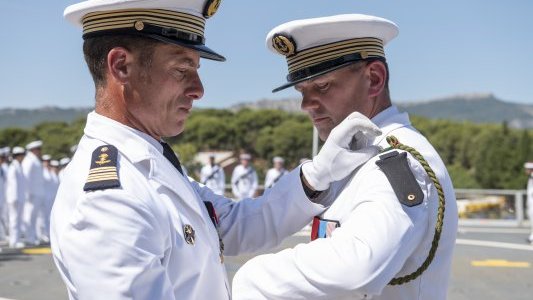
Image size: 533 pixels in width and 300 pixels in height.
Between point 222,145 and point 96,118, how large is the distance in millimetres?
66335

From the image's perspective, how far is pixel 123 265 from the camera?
5.33 feet

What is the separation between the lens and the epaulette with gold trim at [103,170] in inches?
68.4

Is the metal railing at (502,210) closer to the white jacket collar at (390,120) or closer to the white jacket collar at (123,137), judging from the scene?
the white jacket collar at (390,120)

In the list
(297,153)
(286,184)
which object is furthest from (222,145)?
(286,184)

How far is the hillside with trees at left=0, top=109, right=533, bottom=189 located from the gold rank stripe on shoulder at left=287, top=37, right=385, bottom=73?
4666cm

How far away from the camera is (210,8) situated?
2.19m

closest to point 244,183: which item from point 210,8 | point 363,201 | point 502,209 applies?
point 502,209

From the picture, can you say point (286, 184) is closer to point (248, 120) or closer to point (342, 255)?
Answer: point (342, 255)

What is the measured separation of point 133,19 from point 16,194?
13.5m

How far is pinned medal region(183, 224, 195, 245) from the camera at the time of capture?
191 centimetres

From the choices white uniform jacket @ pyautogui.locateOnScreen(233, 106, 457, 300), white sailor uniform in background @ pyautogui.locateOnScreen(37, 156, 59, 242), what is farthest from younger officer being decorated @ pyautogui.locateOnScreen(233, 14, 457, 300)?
white sailor uniform in background @ pyautogui.locateOnScreen(37, 156, 59, 242)

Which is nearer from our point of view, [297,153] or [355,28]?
[355,28]

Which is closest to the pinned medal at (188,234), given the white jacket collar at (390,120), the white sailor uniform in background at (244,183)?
the white jacket collar at (390,120)

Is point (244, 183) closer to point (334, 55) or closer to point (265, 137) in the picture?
point (334, 55)
